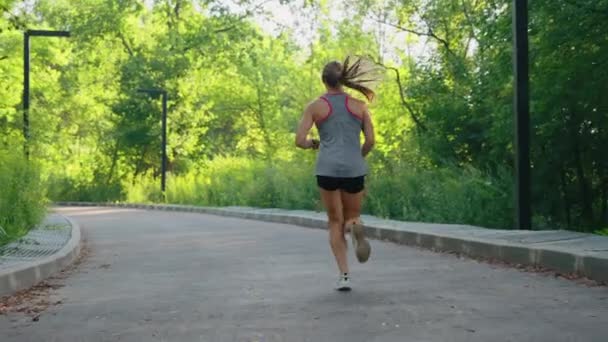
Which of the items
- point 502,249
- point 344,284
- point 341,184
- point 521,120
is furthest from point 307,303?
point 521,120

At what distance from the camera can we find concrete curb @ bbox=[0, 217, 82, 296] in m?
8.55

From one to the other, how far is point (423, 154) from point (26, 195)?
10.5 meters

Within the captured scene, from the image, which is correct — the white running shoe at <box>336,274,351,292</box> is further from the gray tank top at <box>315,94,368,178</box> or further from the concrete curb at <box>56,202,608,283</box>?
the concrete curb at <box>56,202,608,283</box>

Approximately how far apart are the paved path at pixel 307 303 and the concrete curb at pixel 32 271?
32 cm

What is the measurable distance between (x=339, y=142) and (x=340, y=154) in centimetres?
11

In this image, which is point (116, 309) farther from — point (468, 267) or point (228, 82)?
point (228, 82)

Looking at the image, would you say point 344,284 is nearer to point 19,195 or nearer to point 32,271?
point 32,271

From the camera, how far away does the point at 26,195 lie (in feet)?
49.4

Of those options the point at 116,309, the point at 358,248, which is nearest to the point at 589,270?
the point at 358,248

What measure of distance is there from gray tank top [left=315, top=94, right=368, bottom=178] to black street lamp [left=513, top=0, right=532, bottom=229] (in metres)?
5.22

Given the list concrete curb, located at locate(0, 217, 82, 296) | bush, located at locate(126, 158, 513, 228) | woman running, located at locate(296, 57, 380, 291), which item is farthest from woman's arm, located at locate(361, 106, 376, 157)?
bush, located at locate(126, 158, 513, 228)

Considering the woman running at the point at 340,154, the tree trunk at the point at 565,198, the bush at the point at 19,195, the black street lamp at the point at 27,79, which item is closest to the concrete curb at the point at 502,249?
the woman running at the point at 340,154

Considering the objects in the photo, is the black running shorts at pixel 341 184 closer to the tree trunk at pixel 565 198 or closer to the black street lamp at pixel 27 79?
the tree trunk at pixel 565 198

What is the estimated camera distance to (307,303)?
7402 millimetres
